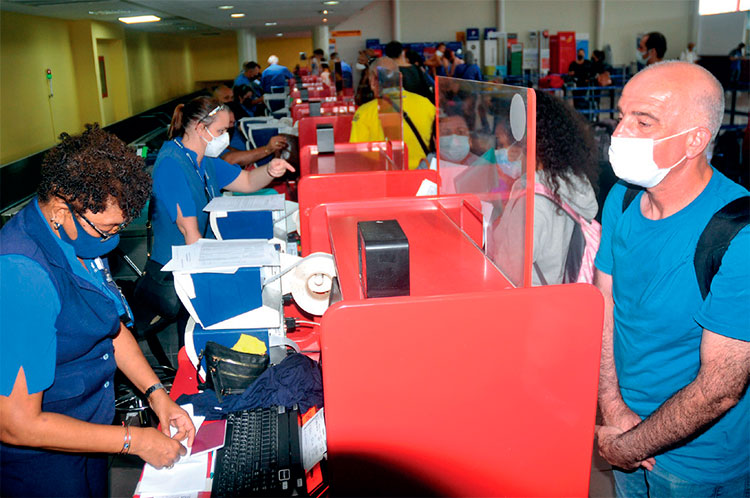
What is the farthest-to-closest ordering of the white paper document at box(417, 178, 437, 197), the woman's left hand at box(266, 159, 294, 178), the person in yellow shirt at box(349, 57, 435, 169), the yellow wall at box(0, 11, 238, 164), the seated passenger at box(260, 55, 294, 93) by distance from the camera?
the seated passenger at box(260, 55, 294, 93)
the yellow wall at box(0, 11, 238, 164)
the person in yellow shirt at box(349, 57, 435, 169)
the woman's left hand at box(266, 159, 294, 178)
the white paper document at box(417, 178, 437, 197)

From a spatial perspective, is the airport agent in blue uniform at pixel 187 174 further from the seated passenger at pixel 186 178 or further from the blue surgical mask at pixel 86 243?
the blue surgical mask at pixel 86 243

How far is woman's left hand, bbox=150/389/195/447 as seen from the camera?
1.66 metres

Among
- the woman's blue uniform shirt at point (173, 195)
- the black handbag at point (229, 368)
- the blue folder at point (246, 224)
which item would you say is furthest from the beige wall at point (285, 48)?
the black handbag at point (229, 368)

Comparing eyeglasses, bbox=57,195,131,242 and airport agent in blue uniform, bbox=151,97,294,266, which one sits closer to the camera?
eyeglasses, bbox=57,195,131,242

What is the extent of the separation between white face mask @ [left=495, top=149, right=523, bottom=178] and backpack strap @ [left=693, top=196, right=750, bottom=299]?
45 cm

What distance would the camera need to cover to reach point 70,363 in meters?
1.54

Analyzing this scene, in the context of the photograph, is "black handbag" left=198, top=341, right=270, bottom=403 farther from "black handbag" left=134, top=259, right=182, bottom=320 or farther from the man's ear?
the man's ear

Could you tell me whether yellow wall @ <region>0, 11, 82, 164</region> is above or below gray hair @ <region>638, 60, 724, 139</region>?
above

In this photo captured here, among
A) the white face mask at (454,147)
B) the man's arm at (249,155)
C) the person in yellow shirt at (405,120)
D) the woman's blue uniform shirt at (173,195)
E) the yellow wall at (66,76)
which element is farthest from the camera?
the yellow wall at (66,76)

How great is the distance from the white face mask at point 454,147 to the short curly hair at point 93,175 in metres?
1.11

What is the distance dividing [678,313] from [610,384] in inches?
13.1

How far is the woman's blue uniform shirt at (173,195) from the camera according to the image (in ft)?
9.10

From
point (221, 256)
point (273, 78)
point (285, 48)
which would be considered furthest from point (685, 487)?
point (285, 48)

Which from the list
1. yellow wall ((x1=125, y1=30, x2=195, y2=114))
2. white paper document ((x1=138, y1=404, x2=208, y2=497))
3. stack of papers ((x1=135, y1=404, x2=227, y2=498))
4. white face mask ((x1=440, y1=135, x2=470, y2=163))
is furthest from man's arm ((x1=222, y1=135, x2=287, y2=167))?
yellow wall ((x1=125, y1=30, x2=195, y2=114))
